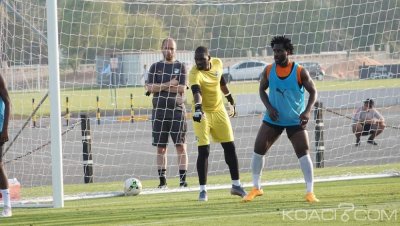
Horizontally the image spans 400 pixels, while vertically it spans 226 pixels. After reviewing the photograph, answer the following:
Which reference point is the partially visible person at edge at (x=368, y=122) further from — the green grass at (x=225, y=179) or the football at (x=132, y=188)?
the football at (x=132, y=188)

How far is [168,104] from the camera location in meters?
15.6

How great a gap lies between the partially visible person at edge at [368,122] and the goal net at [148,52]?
471 mm

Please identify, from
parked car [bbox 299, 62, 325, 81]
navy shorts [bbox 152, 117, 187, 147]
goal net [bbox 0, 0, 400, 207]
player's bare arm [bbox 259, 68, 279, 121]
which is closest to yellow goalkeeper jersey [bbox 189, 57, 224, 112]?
player's bare arm [bbox 259, 68, 279, 121]

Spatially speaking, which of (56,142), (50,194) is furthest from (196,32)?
(56,142)

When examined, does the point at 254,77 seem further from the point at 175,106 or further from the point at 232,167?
the point at 232,167

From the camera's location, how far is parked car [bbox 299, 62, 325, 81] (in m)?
21.8

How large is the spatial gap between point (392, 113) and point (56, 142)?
20.8 m

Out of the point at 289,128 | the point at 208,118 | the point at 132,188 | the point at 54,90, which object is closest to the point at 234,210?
the point at 289,128

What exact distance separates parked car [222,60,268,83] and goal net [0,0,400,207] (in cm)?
174

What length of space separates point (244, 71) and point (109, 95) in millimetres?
5747

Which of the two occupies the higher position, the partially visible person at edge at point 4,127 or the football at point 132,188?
the partially visible person at edge at point 4,127
